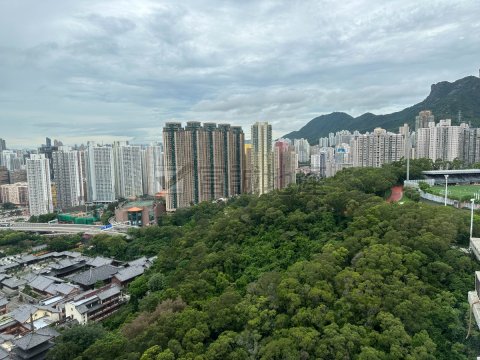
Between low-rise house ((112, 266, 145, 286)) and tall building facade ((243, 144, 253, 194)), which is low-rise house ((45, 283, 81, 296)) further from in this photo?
tall building facade ((243, 144, 253, 194))

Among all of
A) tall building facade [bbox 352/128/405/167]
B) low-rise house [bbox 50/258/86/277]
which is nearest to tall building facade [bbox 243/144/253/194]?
tall building facade [bbox 352/128/405/167]

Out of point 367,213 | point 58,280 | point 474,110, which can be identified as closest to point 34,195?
point 58,280

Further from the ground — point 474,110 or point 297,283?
point 474,110

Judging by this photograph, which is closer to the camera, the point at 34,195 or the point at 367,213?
the point at 367,213

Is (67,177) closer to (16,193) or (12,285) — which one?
(16,193)

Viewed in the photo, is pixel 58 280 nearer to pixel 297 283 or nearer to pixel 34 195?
pixel 297 283

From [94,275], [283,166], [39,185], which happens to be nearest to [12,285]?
[94,275]

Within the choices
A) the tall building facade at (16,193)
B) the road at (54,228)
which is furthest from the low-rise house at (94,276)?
the tall building facade at (16,193)
